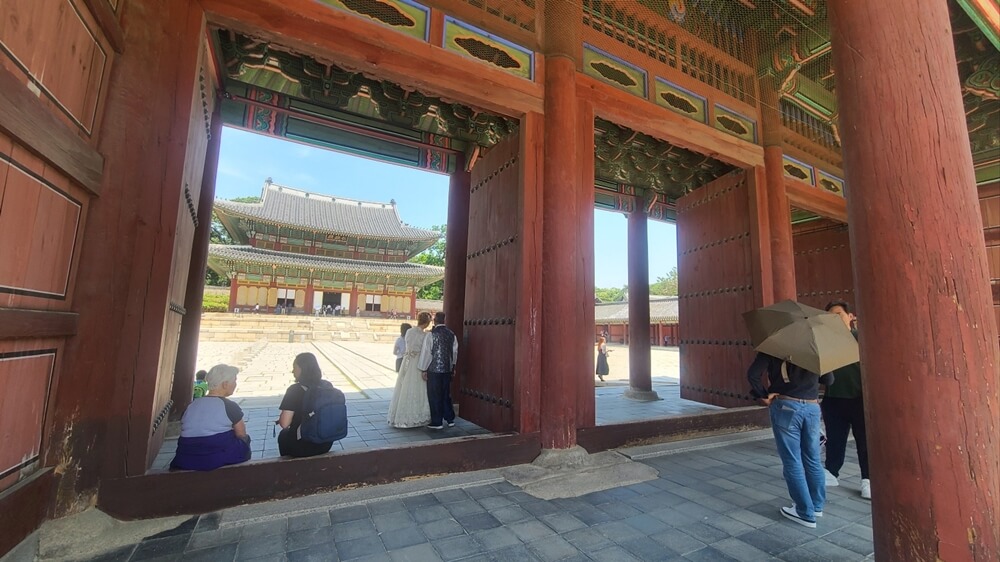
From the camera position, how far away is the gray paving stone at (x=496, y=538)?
2230mm

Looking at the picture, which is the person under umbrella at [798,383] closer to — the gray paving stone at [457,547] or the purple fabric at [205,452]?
the gray paving stone at [457,547]

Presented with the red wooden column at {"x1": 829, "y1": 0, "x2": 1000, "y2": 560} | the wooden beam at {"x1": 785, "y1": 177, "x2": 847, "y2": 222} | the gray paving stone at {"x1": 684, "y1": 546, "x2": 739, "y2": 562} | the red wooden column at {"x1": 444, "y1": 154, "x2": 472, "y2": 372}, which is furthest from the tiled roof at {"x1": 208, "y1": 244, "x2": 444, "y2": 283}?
the red wooden column at {"x1": 829, "y1": 0, "x2": 1000, "y2": 560}

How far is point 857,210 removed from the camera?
1.63m

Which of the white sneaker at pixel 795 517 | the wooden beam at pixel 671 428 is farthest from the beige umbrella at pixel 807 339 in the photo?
the wooden beam at pixel 671 428

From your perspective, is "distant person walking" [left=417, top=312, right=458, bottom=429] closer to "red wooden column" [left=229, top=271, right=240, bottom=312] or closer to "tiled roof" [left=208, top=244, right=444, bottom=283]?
"tiled roof" [left=208, top=244, right=444, bottom=283]

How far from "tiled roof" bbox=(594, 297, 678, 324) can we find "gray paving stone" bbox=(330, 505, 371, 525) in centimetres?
2279

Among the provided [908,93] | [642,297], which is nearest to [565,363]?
[908,93]

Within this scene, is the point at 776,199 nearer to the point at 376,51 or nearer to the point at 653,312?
the point at 376,51

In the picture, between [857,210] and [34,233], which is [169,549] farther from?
[857,210]

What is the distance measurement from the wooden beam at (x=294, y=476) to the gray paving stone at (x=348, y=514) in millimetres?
259

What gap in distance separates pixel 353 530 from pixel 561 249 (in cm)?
261

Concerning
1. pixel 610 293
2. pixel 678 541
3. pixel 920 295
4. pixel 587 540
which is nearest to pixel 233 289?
pixel 587 540

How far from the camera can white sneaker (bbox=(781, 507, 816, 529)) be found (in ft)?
8.16

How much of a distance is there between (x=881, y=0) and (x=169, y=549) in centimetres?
405
